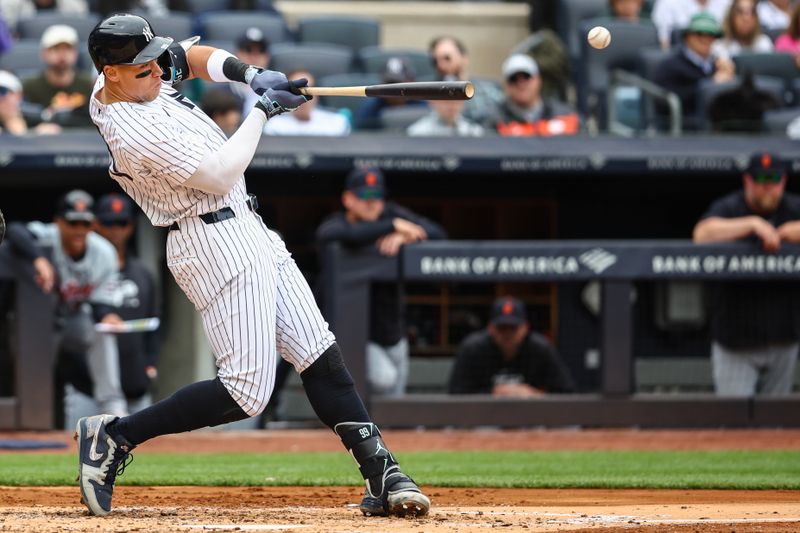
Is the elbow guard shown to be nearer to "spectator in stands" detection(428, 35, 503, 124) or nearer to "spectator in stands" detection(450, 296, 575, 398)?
"spectator in stands" detection(450, 296, 575, 398)

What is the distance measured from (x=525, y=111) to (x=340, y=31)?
7.38 feet

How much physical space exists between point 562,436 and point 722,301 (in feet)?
3.92

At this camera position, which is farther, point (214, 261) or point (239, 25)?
point (239, 25)

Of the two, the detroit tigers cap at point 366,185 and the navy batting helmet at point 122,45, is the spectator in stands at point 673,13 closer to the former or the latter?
the detroit tigers cap at point 366,185

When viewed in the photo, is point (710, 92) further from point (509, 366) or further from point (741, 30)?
point (509, 366)

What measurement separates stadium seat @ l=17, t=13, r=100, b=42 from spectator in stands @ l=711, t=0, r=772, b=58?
440 centimetres

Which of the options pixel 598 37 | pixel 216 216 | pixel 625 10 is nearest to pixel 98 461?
pixel 216 216

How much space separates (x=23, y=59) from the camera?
31.6 feet

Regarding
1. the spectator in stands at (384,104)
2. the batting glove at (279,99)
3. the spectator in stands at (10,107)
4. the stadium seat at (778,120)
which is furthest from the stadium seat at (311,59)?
the batting glove at (279,99)

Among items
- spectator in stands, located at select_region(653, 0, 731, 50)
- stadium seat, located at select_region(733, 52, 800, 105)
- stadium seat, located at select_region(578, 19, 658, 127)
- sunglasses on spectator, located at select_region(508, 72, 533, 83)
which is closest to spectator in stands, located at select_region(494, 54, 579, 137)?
sunglasses on spectator, located at select_region(508, 72, 533, 83)

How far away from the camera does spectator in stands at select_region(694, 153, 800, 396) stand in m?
7.84

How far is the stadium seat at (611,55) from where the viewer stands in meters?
9.70

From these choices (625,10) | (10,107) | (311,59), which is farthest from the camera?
(625,10)

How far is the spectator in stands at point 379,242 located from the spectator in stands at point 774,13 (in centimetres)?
435
